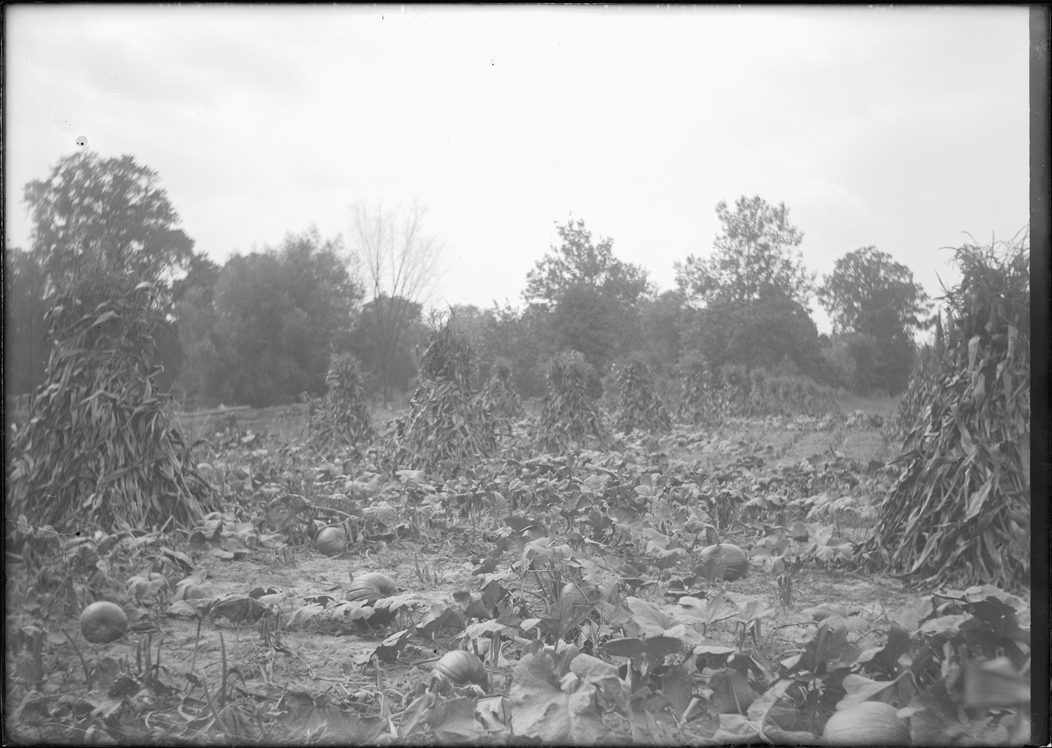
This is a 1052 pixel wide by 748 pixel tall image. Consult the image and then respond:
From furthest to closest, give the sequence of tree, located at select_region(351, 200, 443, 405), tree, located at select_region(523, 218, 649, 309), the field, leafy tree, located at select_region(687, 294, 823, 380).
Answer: leafy tree, located at select_region(687, 294, 823, 380) → tree, located at select_region(523, 218, 649, 309) → tree, located at select_region(351, 200, 443, 405) → the field

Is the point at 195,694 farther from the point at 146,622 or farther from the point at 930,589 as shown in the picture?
the point at 930,589

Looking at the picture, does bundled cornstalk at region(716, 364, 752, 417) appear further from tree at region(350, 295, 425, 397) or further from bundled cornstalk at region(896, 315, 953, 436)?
bundled cornstalk at region(896, 315, 953, 436)

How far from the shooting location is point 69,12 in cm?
246

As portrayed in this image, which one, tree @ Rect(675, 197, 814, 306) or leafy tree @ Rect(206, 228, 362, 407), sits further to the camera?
leafy tree @ Rect(206, 228, 362, 407)

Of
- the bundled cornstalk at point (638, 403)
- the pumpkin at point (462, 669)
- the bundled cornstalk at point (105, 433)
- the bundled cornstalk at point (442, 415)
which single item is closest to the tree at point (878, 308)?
the pumpkin at point (462, 669)

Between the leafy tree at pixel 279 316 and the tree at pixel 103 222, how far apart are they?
1.35ft

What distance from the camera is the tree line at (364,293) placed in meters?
3.05

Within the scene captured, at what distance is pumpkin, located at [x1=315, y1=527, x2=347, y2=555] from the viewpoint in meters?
3.50

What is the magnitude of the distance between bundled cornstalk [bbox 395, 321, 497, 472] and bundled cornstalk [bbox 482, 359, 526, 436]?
10.2 ft

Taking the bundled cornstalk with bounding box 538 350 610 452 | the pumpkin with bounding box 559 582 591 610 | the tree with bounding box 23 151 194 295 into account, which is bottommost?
the pumpkin with bounding box 559 582 591 610

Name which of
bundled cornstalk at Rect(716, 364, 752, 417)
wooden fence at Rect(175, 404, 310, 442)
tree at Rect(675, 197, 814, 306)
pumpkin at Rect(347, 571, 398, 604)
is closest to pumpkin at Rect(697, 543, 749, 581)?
pumpkin at Rect(347, 571, 398, 604)

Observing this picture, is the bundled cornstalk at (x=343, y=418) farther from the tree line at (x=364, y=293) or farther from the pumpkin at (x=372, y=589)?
the pumpkin at (x=372, y=589)

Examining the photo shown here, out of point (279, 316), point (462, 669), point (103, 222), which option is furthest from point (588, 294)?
point (462, 669)

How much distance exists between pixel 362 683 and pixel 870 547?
2497mm
